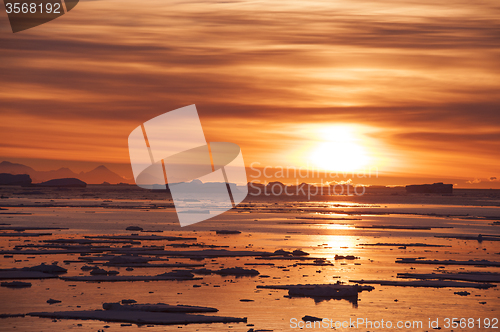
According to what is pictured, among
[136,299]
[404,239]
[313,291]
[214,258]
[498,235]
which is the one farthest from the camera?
[498,235]

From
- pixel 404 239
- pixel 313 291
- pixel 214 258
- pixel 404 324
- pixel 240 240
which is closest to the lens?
pixel 404 324

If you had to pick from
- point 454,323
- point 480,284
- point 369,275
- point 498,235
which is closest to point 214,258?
point 369,275

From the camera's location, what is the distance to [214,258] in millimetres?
24844

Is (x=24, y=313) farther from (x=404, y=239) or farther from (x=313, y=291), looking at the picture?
(x=404, y=239)

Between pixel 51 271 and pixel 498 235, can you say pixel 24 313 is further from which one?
pixel 498 235

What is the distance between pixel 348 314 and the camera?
14633 mm

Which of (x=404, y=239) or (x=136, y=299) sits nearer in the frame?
(x=136, y=299)

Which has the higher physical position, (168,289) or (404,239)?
(168,289)

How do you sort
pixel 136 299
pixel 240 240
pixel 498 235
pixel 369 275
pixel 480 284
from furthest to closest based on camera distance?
pixel 498 235 < pixel 240 240 < pixel 369 275 < pixel 480 284 < pixel 136 299

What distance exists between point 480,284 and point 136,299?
11406 millimetres

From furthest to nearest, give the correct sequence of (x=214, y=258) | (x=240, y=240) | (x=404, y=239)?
(x=404, y=239) → (x=240, y=240) → (x=214, y=258)

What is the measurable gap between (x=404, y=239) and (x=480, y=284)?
54.7 feet

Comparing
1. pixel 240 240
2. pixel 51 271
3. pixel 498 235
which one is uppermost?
pixel 51 271

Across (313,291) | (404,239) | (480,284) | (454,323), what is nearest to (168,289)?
(313,291)
